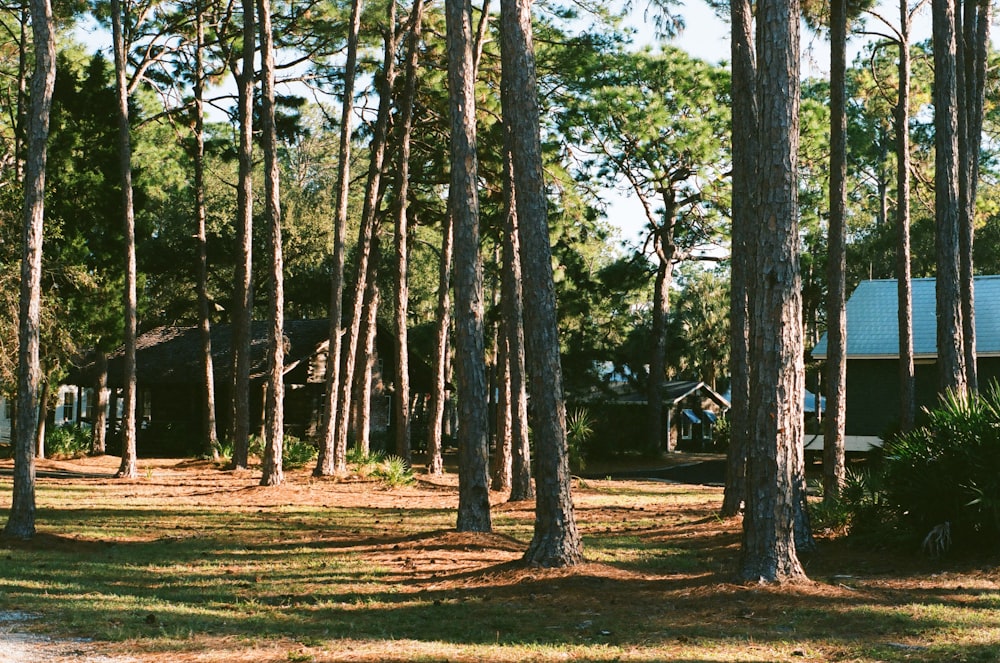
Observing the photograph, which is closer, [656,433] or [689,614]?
[689,614]

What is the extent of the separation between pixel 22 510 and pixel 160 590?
4.28m

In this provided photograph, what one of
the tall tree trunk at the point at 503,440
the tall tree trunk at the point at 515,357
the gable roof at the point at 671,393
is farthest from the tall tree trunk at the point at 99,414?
the gable roof at the point at 671,393

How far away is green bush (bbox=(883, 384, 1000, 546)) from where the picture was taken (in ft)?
36.9

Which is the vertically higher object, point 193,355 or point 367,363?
point 193,355

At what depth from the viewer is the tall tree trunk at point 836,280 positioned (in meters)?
15.7

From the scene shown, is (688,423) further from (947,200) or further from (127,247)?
(947,200)

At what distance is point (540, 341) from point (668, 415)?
133ft

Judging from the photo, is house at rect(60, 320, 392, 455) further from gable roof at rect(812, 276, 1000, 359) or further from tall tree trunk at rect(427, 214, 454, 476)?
gable roof at rect(812, 276, 1000, 359)

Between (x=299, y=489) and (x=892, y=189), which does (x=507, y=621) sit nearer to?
(x=299, y=489)

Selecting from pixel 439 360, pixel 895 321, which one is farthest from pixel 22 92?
pixel 895 321

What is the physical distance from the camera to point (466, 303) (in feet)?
43.0

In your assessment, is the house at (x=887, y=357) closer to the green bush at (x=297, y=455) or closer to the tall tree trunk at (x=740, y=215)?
the green bush at (x=297, y=455)

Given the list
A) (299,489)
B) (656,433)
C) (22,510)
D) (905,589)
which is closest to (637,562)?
(905,589)

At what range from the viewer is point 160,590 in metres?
10.1
